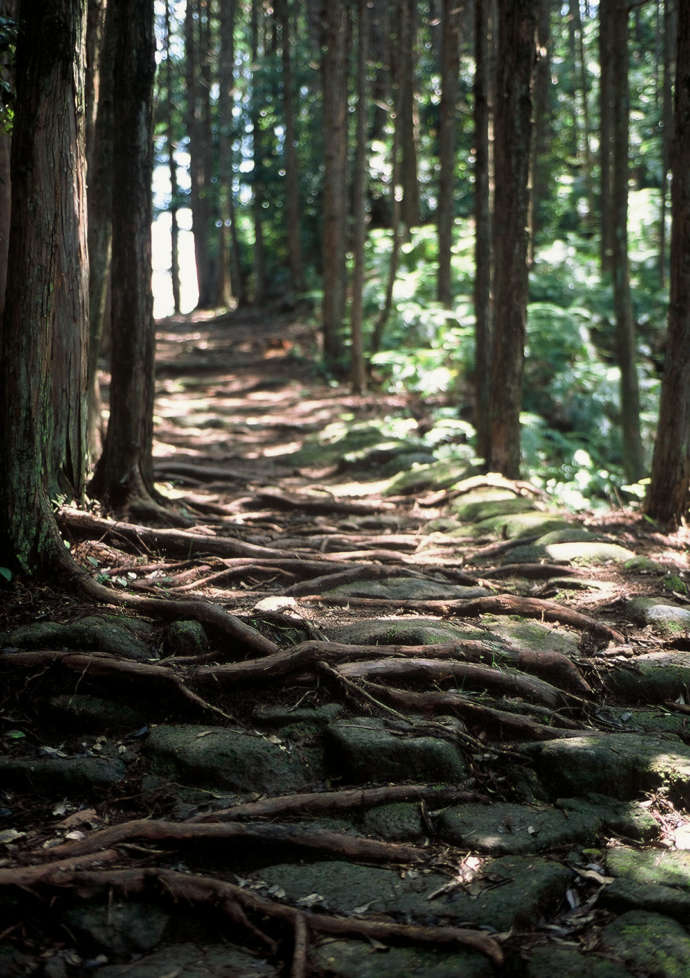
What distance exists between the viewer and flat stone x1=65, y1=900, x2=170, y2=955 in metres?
3.17

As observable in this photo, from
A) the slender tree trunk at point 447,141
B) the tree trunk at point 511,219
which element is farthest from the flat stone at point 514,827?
the slender tree trunk at point 447,141

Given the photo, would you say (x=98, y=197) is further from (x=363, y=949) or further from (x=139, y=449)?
(x=363, y=949)

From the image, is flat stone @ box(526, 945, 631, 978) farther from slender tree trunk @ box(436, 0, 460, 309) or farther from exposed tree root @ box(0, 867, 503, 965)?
slender tree trunk @ box(436, 0, 460, 309)

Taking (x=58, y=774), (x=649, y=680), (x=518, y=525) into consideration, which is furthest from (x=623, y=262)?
(x=58, y=774)

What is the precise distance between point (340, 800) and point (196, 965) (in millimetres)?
1091

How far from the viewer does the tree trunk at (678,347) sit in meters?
8.70

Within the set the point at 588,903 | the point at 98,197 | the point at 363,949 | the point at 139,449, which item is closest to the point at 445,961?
the point at 363,949

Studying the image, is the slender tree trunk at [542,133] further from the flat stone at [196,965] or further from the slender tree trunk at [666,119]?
the flat stone at [196,965]

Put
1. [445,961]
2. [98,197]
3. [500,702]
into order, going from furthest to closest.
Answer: [98,197], [500,702], [445,961]

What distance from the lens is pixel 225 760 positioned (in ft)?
14.0

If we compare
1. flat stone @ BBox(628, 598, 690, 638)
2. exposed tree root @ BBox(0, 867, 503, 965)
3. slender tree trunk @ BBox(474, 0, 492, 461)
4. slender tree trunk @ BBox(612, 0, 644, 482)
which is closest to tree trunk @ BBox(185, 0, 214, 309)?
slender tree trunk @ BBox(612, 0, 644, 482)

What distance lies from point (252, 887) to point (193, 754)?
2.74 feet

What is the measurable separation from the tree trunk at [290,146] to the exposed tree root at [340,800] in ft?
73.3

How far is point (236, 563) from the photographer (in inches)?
271
